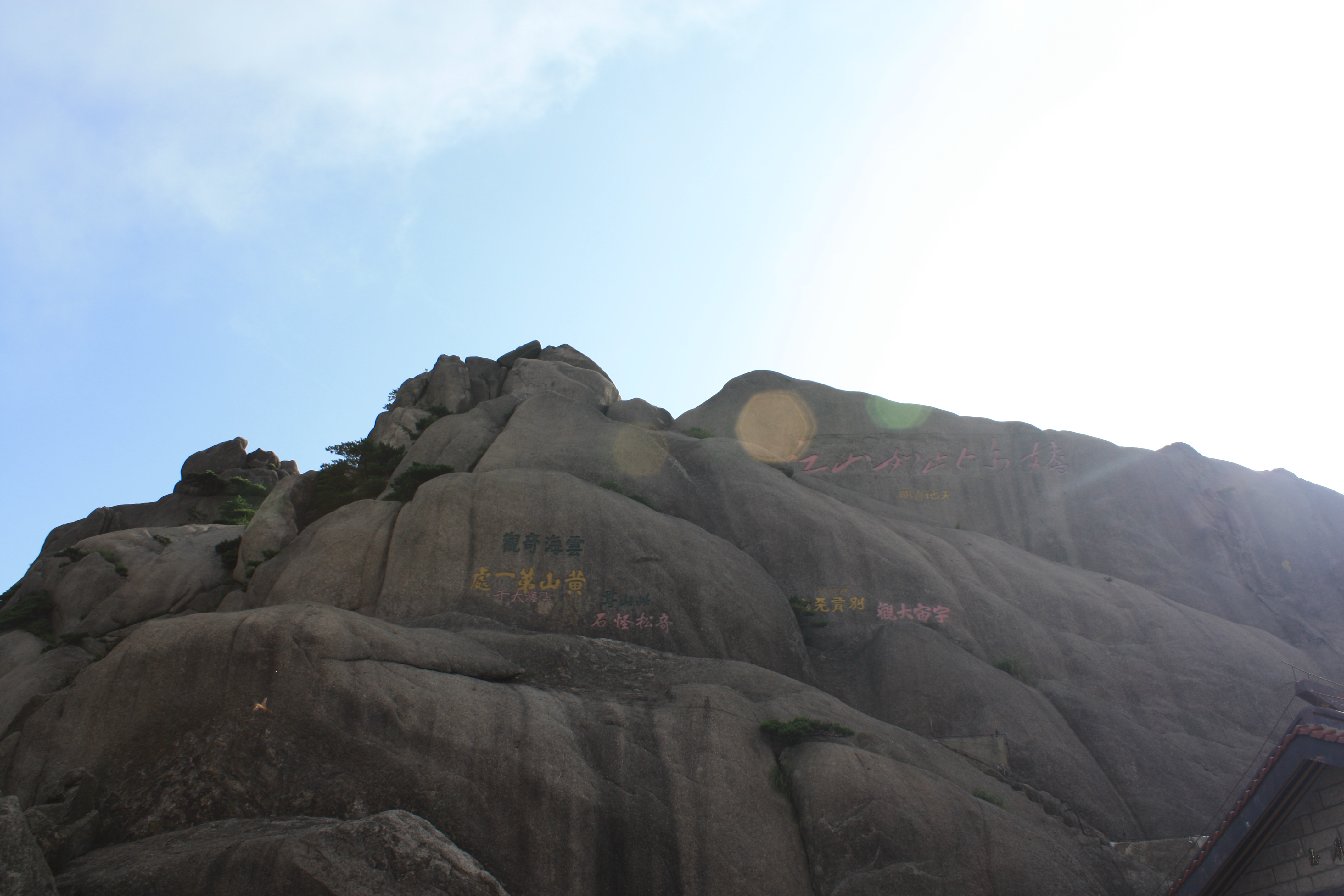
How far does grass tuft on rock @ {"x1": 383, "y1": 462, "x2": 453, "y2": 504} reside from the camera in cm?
2683

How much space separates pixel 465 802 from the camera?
584 inches

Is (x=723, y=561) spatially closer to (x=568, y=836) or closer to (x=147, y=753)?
(x=568, y=836)

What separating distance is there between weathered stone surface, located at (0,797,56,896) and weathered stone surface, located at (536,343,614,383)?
108 ft

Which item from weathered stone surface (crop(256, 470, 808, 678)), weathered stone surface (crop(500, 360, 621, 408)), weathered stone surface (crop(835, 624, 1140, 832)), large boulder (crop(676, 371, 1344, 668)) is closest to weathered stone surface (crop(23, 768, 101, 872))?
weathered stone surface (crop(256, 470, 808, 678))

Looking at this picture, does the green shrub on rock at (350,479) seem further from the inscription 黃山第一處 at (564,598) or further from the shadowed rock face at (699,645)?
the inscription 黃山第一處 at (564,598)

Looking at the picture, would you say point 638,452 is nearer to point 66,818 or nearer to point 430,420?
point 430,420

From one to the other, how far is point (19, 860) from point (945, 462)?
34.0 meters

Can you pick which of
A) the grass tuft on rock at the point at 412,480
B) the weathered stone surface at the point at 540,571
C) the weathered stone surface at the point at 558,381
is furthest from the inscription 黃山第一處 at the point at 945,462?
the grass tuft on rock at the point at 412,480

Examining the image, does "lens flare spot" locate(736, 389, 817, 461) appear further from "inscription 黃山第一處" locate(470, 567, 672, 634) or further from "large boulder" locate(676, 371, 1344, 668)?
"inscription 黃山第一處" locate(470, 567, 672, 634)

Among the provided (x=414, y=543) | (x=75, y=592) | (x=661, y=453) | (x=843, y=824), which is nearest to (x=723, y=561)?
(x=661, y=453)

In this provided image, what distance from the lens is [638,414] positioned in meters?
37.3

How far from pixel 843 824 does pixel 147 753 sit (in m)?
12.3

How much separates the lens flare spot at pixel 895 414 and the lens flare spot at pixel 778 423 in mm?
2832

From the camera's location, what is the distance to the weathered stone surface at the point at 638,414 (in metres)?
36.8
